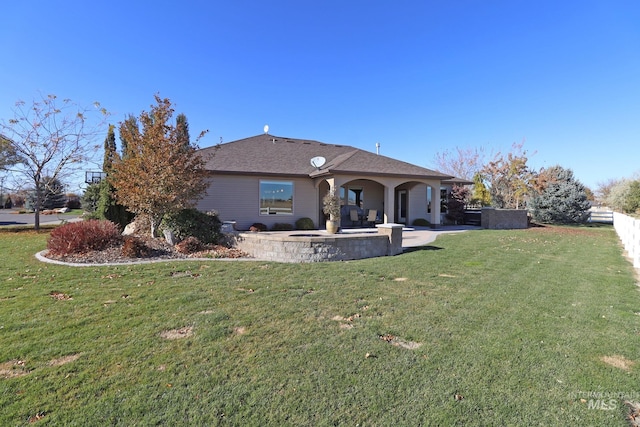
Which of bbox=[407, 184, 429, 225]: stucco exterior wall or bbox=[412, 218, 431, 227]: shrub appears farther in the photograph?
bbox=[407, 184, 429, 225]: stucco exterior wall

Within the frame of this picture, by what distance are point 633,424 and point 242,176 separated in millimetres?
14347

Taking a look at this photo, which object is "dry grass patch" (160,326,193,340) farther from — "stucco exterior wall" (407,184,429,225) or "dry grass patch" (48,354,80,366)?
"stucco exterior wall" (407,184,429,225)

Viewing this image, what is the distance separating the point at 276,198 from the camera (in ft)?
50.9

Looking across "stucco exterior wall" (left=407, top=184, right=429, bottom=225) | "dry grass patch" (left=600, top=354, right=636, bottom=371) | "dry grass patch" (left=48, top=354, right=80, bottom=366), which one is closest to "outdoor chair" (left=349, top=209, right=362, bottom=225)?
"stucco exterior wall" (left=407, top=184, right=429, bottom=225)

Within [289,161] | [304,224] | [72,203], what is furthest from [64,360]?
[72,203]

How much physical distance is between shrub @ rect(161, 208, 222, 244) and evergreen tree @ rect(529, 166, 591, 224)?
22811mm

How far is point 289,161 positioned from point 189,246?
30.6ft

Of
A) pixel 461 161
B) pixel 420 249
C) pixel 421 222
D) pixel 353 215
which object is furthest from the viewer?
pixel 461 161

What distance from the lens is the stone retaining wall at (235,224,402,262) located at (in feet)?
26.3

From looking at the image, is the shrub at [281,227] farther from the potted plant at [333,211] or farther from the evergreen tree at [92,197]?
the evergreen tree at [92,197]

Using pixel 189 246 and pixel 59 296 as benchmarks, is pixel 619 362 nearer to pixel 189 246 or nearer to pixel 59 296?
pixel 59 296

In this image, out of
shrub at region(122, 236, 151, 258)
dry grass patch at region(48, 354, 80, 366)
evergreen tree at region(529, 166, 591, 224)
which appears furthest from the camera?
evergreen tree at region(529, 166, 591, 224)

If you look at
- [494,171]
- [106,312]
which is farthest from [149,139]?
[494,171]

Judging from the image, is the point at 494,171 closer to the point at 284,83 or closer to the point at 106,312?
the point at 284,83
